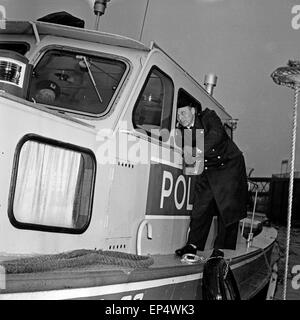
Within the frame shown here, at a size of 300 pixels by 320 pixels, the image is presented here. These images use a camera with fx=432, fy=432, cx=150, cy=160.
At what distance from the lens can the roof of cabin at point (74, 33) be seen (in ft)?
10.3

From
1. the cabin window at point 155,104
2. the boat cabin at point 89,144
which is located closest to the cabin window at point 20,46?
the boat cabin at point 89,144

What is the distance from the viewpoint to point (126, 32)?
4543 millimetres

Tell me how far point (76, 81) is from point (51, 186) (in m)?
1.18

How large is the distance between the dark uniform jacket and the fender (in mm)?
631

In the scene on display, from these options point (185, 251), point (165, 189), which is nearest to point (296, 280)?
point (185, 251)

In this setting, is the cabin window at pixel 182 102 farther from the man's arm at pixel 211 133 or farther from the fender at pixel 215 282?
the fender at pixel 215 282

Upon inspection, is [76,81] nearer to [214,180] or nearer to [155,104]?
[155,104]

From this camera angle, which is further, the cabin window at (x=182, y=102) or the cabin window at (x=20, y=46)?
the cabin window at (x=182, y=102)

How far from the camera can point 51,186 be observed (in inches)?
96.3

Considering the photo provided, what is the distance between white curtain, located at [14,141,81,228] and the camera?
2311 mm

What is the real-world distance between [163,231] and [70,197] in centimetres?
110

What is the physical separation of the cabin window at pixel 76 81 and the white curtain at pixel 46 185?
64cm
